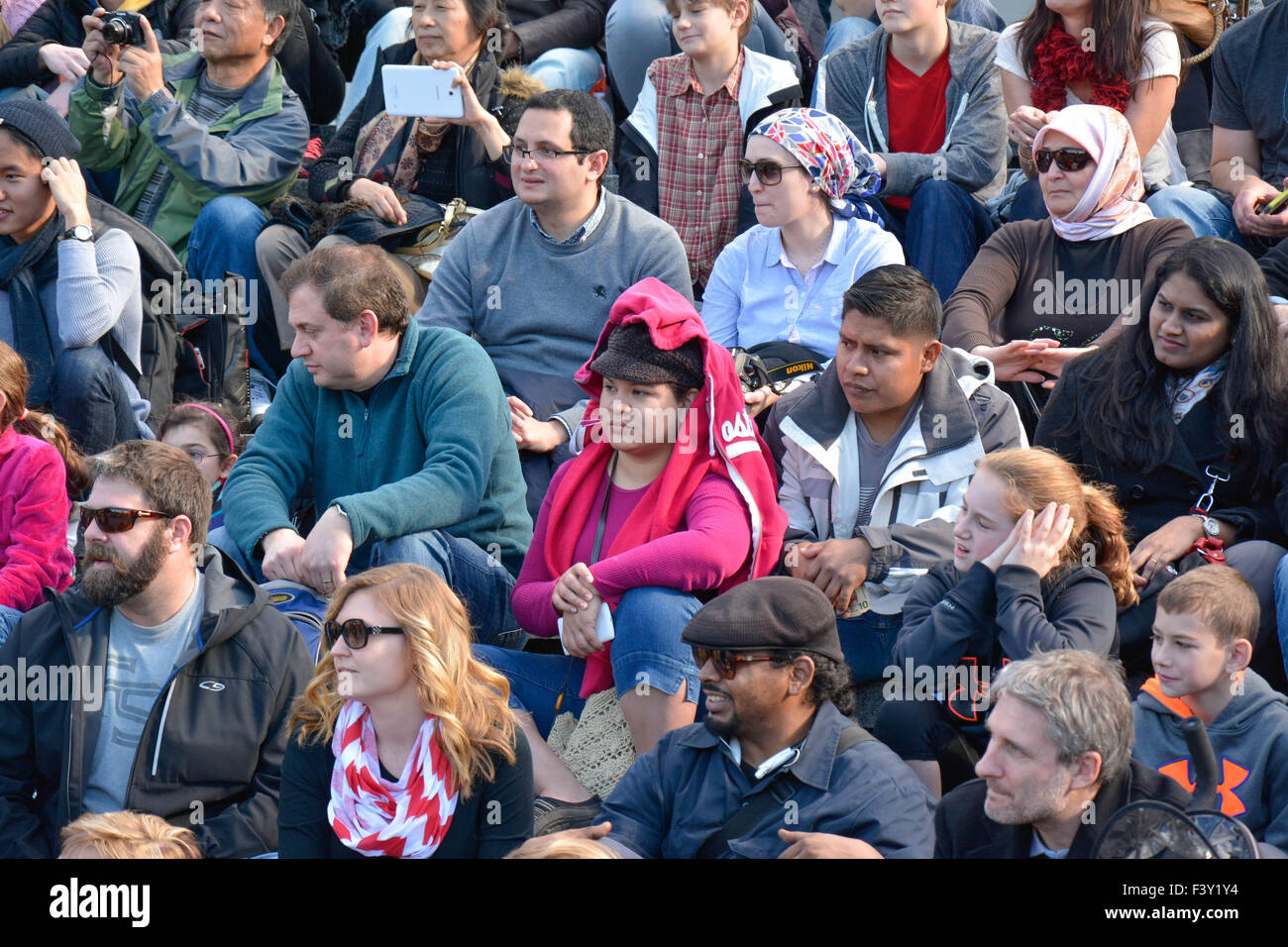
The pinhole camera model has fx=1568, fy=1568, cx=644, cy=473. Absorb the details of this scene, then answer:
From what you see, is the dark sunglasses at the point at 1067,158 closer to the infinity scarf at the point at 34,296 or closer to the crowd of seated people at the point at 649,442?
the crowd of seated people at the point at 649,442

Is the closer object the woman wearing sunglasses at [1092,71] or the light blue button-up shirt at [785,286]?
the light blue button-up shirt at [785,286]

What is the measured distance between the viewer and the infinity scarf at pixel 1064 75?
5973mm

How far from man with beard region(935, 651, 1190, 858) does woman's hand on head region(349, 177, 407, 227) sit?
12.2 feet

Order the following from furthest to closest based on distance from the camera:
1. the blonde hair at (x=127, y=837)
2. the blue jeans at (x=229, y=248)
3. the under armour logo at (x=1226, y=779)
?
the blue jeans at (x=229, y=248) < the under armour logo at (x=1226, y=779) < the blonde hair at (x=127, y=837)

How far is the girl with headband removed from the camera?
539 cm

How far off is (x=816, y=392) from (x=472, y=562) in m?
1.12

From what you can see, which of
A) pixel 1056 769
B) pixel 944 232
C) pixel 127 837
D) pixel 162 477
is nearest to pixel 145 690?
pixel 162 477

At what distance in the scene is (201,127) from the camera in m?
6.40

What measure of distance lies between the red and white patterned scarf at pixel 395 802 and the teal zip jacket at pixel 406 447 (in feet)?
3.67

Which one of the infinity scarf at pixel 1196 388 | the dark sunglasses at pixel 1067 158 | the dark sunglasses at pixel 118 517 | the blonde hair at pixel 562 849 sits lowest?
the blonde hair at pixel 562 849

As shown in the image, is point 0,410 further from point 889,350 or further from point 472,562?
point 889,350

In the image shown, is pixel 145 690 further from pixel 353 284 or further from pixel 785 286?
pixel 785 286

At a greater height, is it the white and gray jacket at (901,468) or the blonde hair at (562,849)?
the white and gray jacket at (901,468)

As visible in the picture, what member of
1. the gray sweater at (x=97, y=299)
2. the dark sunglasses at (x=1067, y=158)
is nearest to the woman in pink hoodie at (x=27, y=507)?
the gray sweater at (x=97, y=299)
